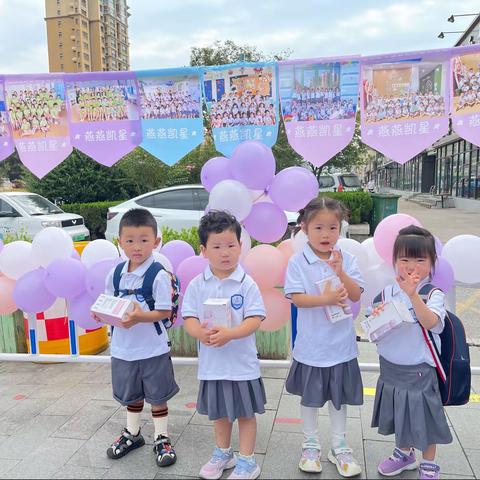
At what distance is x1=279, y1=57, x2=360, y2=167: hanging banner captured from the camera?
3025 millimetres

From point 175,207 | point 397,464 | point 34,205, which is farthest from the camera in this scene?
point 34,205

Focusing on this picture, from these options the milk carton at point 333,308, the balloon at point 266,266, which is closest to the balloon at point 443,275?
the milk carton at point 333,308

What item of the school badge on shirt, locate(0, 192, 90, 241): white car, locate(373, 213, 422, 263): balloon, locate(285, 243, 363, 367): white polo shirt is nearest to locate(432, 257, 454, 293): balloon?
locate(373, 213, 422, 263): balloon

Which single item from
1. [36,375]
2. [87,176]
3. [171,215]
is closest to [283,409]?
[36,375]

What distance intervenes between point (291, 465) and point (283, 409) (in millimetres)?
706

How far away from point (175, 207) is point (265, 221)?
19.3 ft

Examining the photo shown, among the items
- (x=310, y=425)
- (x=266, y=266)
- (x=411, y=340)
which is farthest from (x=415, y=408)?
(x=266, y=266)

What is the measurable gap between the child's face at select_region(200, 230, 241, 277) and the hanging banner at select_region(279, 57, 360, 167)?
104 centimetres

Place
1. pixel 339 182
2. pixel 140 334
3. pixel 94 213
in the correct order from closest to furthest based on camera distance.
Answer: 1. pixel 140 334
2. pixel 94 213
3. pixel 339 182

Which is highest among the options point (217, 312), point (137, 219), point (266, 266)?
point (137, 219)

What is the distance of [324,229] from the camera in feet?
7.77

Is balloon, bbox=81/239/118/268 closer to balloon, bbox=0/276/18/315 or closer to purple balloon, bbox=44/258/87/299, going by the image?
purple balloon, bbox=44/258/87/299

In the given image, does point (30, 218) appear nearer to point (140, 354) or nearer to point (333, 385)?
point (140, 354)

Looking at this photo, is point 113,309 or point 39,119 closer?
point 113,309
